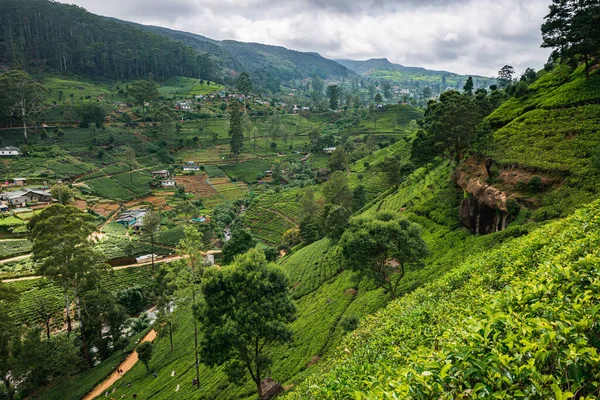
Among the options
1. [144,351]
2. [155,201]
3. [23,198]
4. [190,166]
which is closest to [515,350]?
[144,351]

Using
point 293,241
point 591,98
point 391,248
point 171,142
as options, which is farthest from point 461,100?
point 171,142

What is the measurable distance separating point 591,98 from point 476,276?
2656cm

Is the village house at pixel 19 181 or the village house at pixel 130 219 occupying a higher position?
the village house at pixel 19 181

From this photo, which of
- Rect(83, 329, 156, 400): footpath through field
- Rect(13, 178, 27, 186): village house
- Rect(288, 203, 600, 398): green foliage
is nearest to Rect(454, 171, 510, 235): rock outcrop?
Rect(288, 203, 600, 398): green foliage

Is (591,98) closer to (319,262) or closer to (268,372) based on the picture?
(319,262)

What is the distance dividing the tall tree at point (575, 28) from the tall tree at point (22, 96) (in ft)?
368

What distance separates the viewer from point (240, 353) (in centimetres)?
1538

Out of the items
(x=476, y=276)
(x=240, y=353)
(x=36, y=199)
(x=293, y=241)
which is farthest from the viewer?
(x=36, y=199)

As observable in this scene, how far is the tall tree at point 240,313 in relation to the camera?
14.9 metres

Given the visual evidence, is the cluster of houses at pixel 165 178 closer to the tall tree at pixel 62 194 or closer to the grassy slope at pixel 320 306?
the tall tree at pixel 62 194

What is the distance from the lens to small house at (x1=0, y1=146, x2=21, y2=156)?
246 feet

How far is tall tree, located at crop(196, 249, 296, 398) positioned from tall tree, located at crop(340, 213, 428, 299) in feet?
18.6

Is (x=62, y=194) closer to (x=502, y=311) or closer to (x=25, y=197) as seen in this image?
(x=25, y=197)

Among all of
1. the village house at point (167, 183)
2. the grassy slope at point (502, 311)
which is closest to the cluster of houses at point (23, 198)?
the village house at point (167, 183)
